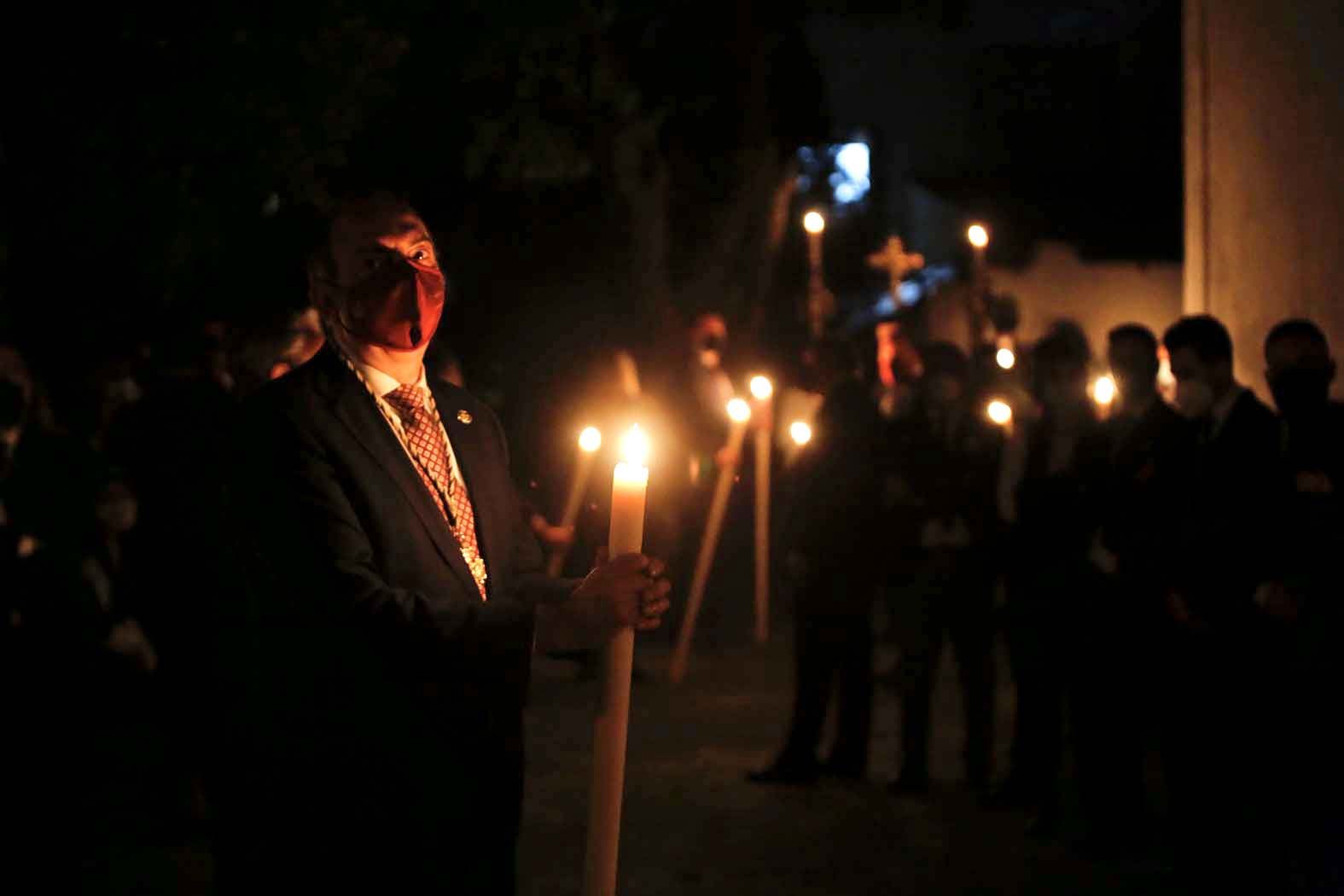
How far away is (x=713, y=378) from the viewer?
14.7 metres

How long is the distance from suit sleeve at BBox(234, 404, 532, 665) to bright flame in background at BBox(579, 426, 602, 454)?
26.5ft

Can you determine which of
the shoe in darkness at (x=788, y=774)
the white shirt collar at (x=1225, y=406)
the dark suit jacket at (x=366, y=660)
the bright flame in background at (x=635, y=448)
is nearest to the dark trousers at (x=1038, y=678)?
the shoe in darkness at (x=788, y=774)

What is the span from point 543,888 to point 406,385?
399cm

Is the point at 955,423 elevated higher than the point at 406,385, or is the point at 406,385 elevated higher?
the point at 955,423

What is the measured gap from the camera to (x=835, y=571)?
977cm

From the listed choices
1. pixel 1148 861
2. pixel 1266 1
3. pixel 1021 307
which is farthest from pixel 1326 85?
pixel 1021 307

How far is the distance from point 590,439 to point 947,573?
12.0 ft

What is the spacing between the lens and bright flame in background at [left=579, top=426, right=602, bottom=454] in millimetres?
12469

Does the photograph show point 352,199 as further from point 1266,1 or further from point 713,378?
point 713,378

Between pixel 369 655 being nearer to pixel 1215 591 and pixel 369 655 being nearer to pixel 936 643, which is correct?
pixel 1215 591

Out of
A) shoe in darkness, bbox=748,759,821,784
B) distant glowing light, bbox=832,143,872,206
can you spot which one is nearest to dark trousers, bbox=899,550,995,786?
shoe in darkness, bbox=748,759,821,784

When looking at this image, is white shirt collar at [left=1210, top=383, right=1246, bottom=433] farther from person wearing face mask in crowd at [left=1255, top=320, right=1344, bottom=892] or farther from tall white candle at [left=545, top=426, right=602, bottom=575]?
tall white candle at [left=545, top=426, right=602, bottom=575]

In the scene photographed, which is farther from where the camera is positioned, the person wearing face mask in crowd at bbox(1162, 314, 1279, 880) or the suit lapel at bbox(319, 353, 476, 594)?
the person wearing face mask in crowd at bbox(1162, 314, 1279, 880)

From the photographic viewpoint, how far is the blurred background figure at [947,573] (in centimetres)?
960
